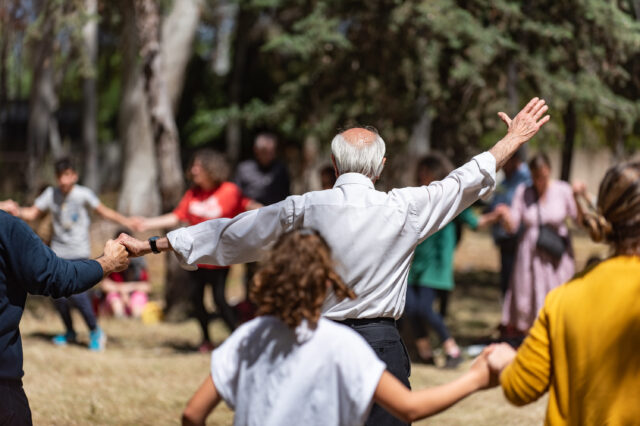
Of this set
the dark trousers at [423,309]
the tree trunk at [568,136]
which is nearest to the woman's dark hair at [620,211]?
the dark trousers at [423,309]

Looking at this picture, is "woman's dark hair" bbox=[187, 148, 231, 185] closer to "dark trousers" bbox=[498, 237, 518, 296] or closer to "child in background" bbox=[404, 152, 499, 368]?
"child in background" bbox=[404, 152, 499, 368]

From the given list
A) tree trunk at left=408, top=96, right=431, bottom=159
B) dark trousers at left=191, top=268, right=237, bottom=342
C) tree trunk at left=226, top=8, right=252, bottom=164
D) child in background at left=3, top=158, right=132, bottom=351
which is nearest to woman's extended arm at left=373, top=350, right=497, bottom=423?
dark trousers at left=191, top=268, right=237, bottom=342

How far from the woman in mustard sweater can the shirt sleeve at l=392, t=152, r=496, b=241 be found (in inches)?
41.1

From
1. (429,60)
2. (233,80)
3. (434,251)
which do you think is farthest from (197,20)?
(434,251)

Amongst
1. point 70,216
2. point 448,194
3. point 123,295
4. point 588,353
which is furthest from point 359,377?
point 123,295

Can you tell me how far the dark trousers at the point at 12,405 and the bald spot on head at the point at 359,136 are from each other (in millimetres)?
1729

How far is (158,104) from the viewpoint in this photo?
10648mm

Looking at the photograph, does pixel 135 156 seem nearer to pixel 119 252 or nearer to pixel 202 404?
pixel 119 252

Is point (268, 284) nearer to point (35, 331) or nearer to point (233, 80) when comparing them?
point (35, 331)

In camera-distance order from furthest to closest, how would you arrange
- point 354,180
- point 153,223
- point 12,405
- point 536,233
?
1. point 536,233
2. point 153,223
3. point 354,180
4. point 12,405

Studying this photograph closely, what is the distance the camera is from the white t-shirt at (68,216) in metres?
8.74

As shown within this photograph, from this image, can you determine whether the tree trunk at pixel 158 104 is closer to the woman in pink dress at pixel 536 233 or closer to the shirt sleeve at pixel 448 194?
the woman in pink dress at pixel 536 233

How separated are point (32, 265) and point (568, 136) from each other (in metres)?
9.05

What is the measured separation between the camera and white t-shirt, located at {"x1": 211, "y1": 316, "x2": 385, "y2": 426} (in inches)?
106
